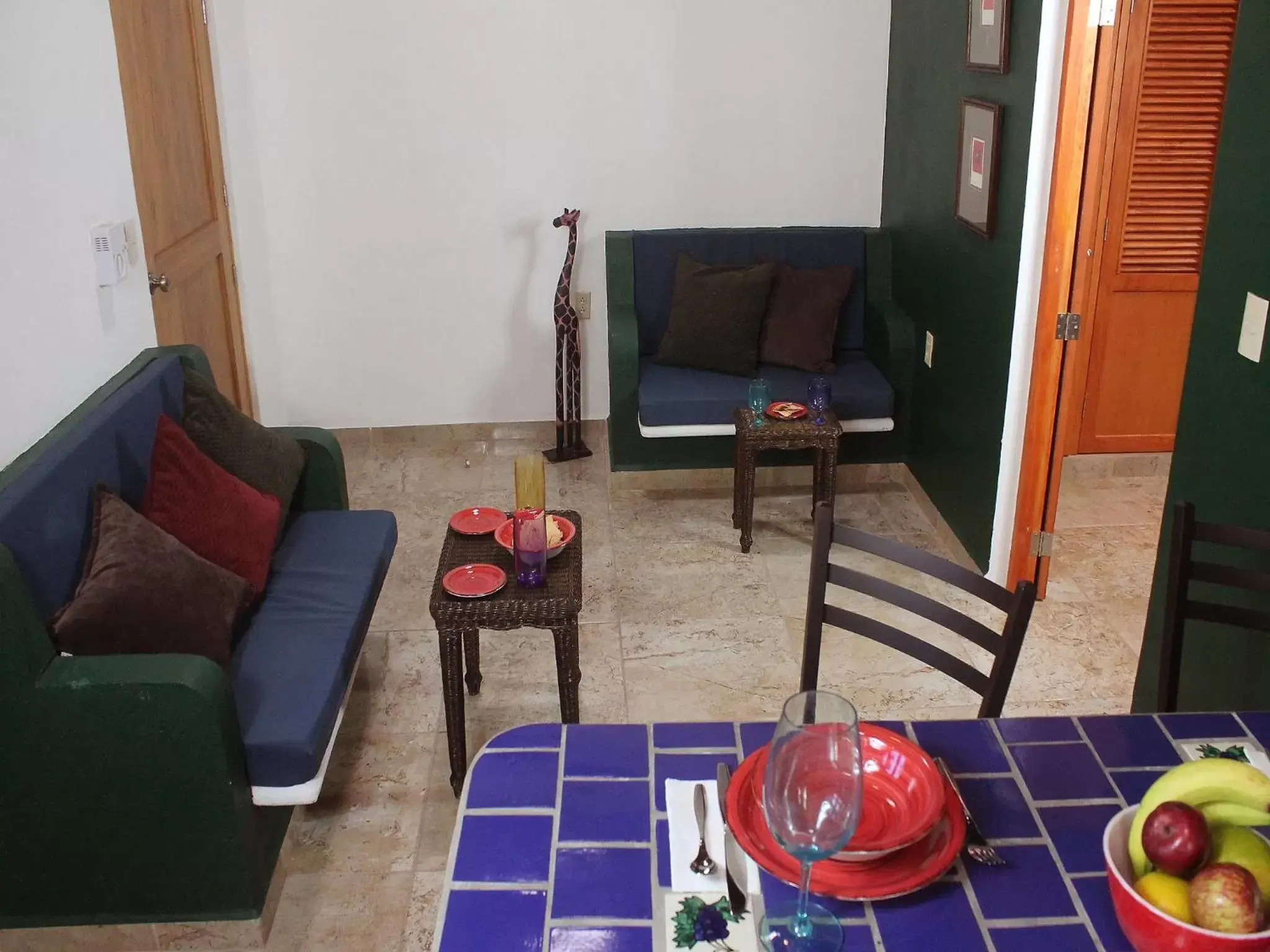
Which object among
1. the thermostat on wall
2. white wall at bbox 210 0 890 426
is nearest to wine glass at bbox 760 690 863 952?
the thermostat on wall

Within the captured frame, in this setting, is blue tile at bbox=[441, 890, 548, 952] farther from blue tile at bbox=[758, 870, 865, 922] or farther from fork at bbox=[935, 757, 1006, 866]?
fork at bbox=[935, 757, 1006, 866]

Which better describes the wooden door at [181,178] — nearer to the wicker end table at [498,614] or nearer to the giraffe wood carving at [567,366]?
the giraffe wood carving at [567,366]

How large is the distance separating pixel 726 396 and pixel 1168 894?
3.16 m

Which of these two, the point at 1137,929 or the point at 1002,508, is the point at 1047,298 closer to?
the point at 1002,508

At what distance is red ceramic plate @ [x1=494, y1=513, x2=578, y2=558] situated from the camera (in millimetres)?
2703

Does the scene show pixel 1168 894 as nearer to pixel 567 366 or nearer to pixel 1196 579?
pixel 1196 579

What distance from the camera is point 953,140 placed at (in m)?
3.88

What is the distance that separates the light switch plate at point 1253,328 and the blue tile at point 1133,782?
1.10 m

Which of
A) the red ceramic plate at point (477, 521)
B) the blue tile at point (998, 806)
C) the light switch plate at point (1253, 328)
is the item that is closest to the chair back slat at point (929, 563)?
the blue tile at point (998, 806)

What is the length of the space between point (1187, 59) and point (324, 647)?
348 centimetres

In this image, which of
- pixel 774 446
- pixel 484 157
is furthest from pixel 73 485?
pixel 484 157

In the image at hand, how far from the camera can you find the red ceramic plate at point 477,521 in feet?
9.32

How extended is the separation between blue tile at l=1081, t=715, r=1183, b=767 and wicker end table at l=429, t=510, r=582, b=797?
1210 millimetres

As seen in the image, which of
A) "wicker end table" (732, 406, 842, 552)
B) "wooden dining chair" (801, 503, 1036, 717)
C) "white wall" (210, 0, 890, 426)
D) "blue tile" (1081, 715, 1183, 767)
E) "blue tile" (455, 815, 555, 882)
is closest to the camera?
"blue tile" (455, 815, 555, 882)
